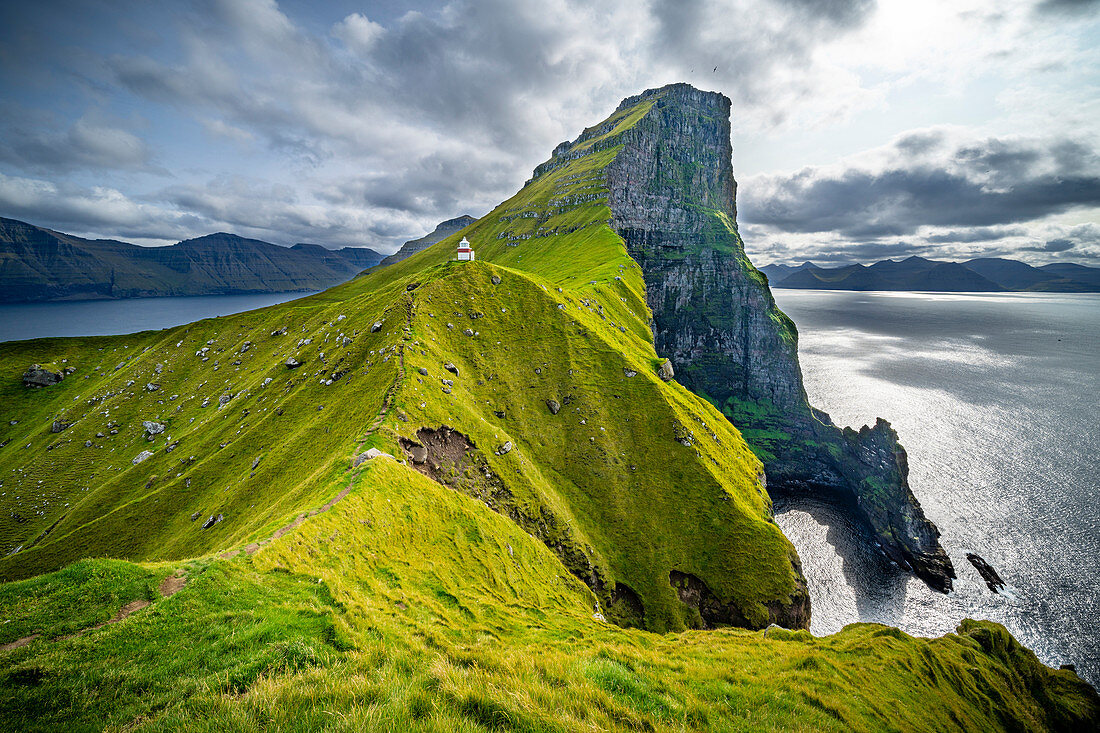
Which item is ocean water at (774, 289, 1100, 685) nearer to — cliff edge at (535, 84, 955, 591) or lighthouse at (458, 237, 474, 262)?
cliff edge at (535, 84, 955, 591)

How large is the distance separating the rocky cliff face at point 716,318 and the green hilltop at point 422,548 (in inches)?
2167

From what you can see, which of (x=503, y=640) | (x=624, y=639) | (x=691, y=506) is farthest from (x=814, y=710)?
(x=691, y=506)

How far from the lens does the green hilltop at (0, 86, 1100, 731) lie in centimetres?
901

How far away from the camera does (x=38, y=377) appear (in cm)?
7412

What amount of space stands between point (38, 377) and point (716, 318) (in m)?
185

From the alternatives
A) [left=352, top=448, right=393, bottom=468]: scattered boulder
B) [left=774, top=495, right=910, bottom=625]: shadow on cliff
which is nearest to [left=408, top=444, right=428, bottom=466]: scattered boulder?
[left=352, top=448, right=393, bottom=468]: scattered boulder

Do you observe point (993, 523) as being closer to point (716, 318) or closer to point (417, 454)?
point (716, 318)

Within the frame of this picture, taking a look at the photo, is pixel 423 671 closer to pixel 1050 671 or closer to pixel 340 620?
pixel 340 620

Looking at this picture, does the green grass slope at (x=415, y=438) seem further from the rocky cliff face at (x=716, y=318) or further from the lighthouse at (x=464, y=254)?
the rocky cliff face at (x=716, y=318)

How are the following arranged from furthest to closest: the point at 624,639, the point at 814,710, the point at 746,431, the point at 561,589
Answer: the point at 746,431 < the point at 561,589 < the point at 624,639 < the point at 814,710

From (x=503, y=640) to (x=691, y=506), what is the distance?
1488 inches

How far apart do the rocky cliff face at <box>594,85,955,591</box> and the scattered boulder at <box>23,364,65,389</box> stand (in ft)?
502

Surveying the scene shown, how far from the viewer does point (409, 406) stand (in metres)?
34.6

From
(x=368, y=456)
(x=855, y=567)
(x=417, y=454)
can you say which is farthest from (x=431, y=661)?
(x=855, y=567)
